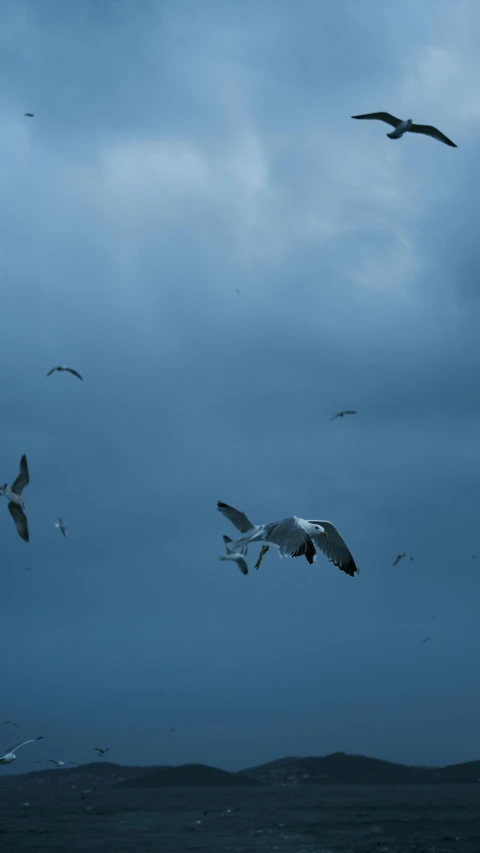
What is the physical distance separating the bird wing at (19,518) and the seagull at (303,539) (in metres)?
9.14

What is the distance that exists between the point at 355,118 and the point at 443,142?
2.72m

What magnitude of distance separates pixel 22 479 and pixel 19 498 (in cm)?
61

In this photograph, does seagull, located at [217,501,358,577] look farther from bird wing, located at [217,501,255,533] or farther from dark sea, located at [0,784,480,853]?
dark sea, located at [0,784,480,853]

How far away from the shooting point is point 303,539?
61.2 ft

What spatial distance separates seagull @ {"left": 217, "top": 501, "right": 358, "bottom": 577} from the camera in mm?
18516

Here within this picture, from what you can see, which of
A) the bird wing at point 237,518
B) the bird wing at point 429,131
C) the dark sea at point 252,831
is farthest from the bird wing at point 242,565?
the dark sea at point 252,831

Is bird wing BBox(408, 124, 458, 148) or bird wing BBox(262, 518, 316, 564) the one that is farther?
bird wing BBox(408, 124, 458, 148)

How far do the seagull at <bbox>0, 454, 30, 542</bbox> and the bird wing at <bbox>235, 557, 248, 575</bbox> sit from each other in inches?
432

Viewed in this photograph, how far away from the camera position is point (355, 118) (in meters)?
20.8

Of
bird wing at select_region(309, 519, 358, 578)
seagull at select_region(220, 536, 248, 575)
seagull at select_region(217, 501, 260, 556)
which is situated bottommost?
bird wing at select_region(309, 519, 358, 578)

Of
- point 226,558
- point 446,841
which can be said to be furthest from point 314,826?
point 226,558

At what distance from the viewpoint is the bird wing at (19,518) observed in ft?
87.4

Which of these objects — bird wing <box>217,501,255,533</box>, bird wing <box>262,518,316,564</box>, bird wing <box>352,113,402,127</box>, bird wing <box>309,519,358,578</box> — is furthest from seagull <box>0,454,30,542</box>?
bird wing <box>352,113,402,127</box>

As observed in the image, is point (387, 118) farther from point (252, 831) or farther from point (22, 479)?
point (252, 831)
